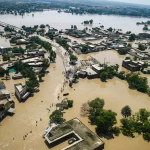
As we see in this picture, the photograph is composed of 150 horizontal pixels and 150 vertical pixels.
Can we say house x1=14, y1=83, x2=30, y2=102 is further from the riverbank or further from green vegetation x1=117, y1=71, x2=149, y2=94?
green vegetation x1=117, y1=71, x2=149, y2=94

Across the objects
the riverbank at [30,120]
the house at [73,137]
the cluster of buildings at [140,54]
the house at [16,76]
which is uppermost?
the cluster of buildings at [140,54]

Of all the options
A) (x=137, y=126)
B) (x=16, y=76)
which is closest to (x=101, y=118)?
(x=137, y=126)

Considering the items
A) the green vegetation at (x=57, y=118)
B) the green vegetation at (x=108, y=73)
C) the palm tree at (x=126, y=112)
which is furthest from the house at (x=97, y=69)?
the green vegetation at (x=57, y=118)

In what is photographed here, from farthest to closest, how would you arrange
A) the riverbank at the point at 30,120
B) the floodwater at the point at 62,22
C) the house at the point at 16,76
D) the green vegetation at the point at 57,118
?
the floodwater at the point at 62,22
the house at the point at 16,76
the green vegetation at the point at 57,118
the riverbank at the point at 30,120

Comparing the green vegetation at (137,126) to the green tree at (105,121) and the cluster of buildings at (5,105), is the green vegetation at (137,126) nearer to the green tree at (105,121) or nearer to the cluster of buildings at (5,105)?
the green tree at (105,121)

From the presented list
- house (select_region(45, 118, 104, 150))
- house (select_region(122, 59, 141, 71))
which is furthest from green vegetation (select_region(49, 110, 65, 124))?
house (select_region(122, 59, 141, 71))

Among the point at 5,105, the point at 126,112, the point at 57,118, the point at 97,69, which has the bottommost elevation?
the point at 126,112

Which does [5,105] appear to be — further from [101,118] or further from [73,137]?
[101,118]

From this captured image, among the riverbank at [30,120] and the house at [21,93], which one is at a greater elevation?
the house at [21,93]
